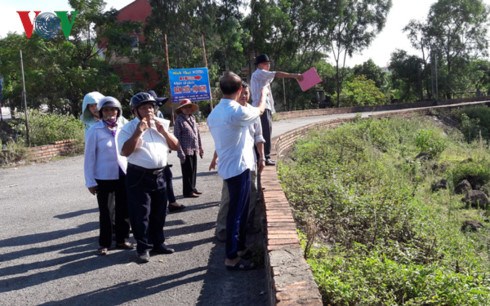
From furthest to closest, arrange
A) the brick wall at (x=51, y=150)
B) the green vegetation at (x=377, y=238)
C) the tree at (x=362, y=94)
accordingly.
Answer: the tree at (x=362, y=94) < the brick wall at (x=51, y=150) < the green vegetation at (x=377, y=238)

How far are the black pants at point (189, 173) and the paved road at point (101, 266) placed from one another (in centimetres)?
22

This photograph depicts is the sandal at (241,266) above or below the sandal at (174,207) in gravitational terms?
below

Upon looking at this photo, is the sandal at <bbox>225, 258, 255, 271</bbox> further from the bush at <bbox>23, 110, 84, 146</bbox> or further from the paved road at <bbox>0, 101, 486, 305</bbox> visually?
the bush at <bbox>23, 110, 84, 146</bbox>

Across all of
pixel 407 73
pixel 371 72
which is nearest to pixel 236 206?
pixel 371 72

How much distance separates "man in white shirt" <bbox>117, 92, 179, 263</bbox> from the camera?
169 inches

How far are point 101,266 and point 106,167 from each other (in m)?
0.96

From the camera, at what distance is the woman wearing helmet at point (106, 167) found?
4.73 meters

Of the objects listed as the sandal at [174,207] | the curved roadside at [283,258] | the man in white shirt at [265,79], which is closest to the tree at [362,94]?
the man in white shirt at [265,79]

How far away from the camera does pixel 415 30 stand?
4647 centimetres

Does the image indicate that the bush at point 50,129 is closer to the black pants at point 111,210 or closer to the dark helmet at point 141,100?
the black pants at point 111,210

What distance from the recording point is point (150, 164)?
173 inches

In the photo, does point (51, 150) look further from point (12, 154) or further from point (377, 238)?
point (377, 238)

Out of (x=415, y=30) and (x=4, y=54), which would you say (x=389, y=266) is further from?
(x=415, y=30)

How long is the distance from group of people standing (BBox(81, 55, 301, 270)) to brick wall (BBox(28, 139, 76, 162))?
865cm
